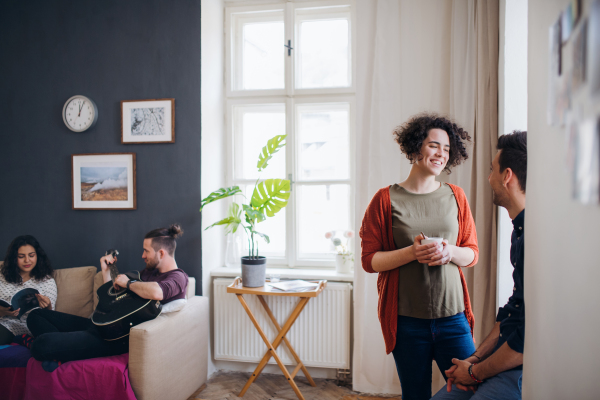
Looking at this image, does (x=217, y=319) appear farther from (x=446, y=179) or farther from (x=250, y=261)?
(x=446, y=179)

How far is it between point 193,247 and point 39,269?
39.7 inches

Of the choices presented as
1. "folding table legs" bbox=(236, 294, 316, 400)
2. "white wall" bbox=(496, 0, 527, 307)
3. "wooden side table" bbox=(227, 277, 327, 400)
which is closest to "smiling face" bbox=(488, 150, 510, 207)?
"white wall" bbox=(496, 0, 527, 307)

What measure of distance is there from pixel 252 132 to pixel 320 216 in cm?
90

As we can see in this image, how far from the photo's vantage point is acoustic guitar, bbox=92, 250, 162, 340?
2.11m

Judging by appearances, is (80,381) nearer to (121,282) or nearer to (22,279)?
(121,282)

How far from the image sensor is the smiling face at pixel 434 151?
1631 millimetres

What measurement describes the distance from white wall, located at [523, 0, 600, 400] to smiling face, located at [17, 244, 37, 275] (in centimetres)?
282

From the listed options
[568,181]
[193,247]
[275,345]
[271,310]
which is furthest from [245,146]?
[568,181]

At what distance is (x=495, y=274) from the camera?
7.29ft

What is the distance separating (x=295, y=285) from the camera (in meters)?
2.54

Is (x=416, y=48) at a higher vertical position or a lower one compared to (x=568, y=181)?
higher

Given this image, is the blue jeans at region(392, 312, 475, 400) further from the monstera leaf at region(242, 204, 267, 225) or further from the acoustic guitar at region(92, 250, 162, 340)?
the acoustic guitar at region(92, 250, 162, 340)

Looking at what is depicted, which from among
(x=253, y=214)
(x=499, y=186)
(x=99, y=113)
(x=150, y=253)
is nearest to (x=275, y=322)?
(x=253, y=214)

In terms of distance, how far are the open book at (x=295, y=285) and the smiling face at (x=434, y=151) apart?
120cm
